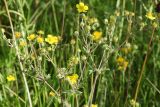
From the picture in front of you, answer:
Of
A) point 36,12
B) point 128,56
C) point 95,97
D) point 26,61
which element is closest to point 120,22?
point 128,56

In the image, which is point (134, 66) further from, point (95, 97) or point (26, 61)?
point (26, 61)

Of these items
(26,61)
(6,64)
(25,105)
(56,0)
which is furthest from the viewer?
(56,0)

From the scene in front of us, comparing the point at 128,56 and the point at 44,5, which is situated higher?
the point at 44,5

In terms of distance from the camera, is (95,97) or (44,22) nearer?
(95,97)

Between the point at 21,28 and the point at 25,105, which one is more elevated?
the point at 21,28

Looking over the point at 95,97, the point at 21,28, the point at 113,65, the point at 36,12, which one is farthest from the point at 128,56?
the point at 36,12

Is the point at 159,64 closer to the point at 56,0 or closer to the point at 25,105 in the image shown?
the point at 25,105

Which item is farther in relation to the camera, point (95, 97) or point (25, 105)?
point (95, 97)

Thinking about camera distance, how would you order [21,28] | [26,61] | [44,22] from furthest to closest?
[44,22] → [21,28] → [26,61]

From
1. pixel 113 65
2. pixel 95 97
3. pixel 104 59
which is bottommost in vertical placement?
pixel 95 97
